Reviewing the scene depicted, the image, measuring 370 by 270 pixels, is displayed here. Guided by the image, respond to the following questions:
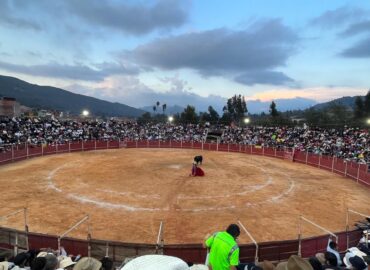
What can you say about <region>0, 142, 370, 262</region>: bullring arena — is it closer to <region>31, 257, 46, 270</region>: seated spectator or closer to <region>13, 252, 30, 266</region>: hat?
<region>13, 252, 30, 266</region>: hat

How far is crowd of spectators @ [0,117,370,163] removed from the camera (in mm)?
38406

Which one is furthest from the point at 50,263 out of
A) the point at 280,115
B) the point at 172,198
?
the point at 280,115

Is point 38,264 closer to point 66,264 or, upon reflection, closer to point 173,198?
point 66,264

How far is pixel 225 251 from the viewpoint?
202 inches

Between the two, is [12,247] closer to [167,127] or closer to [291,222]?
[291,222]

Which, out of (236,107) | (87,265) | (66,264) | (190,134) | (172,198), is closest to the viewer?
(87,265)

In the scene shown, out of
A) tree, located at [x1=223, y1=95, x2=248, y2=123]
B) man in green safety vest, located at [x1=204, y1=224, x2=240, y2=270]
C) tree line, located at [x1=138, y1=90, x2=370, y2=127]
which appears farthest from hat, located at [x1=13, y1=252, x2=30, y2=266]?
tree, located at [x1=223, y1=95, x2=248, y2=123]

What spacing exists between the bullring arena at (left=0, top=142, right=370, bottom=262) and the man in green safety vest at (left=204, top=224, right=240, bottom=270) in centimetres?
810

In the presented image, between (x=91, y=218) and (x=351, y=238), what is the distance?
431 inches

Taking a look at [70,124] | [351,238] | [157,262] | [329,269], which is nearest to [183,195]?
[351,238]

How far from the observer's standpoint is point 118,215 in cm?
1630

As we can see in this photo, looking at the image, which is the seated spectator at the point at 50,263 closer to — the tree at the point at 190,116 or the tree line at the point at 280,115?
the tree line at the point at 280,115

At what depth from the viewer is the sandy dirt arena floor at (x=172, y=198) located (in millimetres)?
14740

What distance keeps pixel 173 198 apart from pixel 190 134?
38.6m
